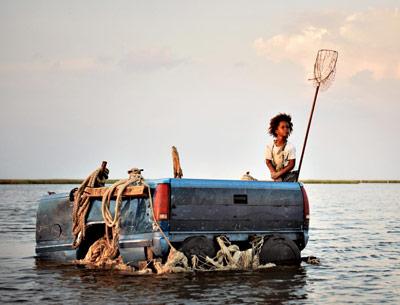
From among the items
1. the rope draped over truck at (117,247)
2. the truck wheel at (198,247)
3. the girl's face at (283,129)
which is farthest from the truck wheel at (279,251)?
the girl's face at (283,129)

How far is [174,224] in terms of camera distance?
10.5 metres

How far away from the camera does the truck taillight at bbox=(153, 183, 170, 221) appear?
1036cm

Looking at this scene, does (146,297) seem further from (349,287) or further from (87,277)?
(349,287)

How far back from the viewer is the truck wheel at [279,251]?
11422mm

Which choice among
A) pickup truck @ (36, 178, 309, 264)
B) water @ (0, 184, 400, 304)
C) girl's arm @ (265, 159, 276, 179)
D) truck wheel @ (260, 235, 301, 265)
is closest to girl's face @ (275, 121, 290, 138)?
girl's arm @ (265, 159, 276, 179)

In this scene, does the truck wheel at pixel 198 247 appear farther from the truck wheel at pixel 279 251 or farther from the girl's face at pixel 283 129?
the girl's face at pixel 283 129

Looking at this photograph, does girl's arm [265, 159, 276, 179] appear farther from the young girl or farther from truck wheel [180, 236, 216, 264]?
truck wheel [180, 236, 216, 264]

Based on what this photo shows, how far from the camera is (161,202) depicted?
10.4 m

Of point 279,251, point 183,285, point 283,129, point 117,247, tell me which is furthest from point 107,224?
point 283,129

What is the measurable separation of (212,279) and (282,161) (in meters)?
2.80

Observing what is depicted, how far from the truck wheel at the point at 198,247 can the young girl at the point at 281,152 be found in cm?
205

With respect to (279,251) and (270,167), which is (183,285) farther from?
(270,167)

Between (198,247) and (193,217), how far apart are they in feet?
1.39

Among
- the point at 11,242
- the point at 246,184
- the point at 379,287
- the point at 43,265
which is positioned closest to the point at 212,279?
the point at 246,184
